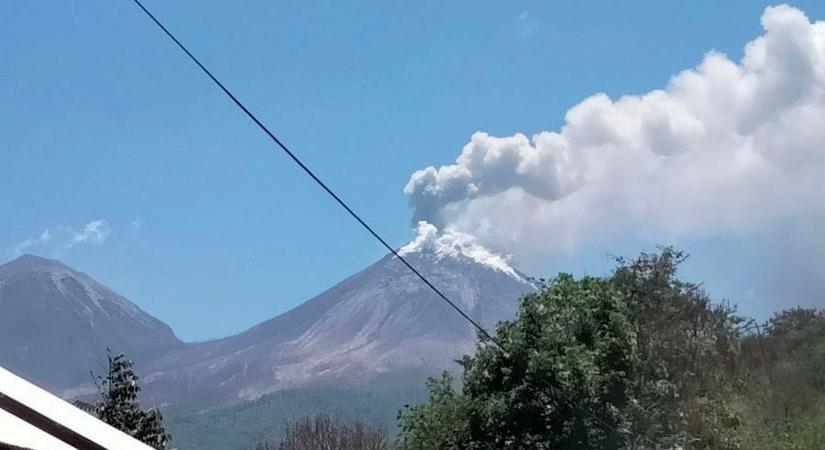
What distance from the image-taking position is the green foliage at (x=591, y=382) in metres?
17.9

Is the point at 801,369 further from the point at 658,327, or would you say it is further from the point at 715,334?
the point at 658,327

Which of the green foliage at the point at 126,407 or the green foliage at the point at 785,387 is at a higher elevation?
the green foliage at the point at 126,407

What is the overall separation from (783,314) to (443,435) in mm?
17661

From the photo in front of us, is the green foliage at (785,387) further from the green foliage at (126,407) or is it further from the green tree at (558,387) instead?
the green foliage at (126,407)

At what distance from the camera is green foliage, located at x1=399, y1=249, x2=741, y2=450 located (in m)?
17.9

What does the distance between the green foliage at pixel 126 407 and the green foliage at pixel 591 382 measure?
458 cm

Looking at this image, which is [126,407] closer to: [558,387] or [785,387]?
[558,387]

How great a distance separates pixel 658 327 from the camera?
68.4 feet

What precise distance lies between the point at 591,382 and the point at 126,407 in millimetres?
8782

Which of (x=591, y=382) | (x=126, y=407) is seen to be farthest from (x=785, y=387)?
(x=126, y=407)

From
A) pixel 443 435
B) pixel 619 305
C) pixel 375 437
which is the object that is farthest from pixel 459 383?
pixel 375 437

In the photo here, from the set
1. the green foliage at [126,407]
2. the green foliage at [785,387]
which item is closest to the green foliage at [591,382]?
the green foliage at [785,387]

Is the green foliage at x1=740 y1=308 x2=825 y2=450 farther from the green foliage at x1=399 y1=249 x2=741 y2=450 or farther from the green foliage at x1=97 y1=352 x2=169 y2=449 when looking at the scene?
the green foliage at x1=97 y1=352 x2=169 y2=449

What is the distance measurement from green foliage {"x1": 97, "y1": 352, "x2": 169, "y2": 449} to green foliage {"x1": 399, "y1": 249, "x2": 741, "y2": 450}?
458 centimetres
